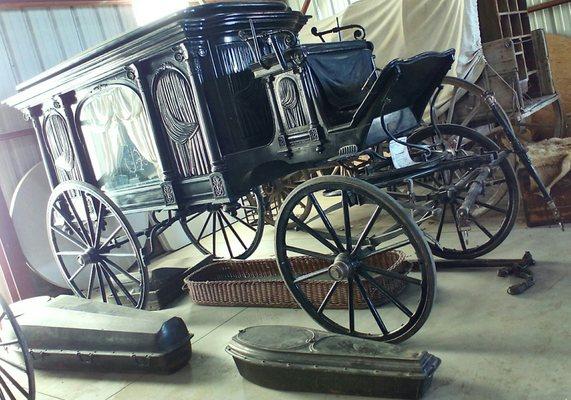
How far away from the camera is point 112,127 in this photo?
356 cm

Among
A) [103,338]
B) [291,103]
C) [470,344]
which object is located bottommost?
[470,344]

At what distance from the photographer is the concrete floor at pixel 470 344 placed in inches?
83.4

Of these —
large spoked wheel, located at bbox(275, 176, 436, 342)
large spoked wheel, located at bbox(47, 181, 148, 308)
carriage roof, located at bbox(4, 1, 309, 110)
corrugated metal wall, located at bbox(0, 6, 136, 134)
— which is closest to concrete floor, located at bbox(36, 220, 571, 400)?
large spoked wheel, located at bbox(275, 176, 436, 342)

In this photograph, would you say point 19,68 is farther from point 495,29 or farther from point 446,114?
point 495,29

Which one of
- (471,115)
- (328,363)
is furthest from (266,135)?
(471,115)

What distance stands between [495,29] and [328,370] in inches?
160

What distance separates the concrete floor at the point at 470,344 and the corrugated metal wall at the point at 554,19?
441 cm

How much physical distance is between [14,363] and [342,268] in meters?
1.91

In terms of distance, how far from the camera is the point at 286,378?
2348 mm

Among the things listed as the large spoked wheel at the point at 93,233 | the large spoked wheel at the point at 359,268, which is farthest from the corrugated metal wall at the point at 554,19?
the large spoked wheel at the point at 93,233

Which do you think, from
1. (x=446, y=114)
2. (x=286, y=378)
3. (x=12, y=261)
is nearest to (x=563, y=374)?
(x=286, y=378)

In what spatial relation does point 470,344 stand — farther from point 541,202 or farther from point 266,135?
point 541,202

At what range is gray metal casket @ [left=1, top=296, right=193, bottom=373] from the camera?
9.26 feet

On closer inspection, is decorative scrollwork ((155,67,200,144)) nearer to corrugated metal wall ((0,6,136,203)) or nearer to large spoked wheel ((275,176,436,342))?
large spoked wheel ((275,176,436,342))
